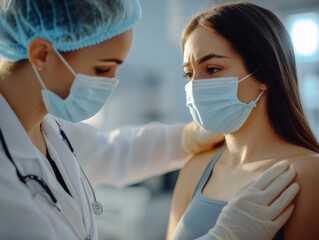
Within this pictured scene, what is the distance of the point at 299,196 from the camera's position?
1185 millimetres

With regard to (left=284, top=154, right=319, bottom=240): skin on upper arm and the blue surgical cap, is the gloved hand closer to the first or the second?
(left=284, top=154, right=319, bottom=240): skin on upper arm

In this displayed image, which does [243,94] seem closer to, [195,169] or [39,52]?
[195,169]

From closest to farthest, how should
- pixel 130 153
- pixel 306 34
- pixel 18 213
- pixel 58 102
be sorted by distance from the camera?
pixel 18 213 → pixel 58 102 → pixel 130 153 → pixel 306 34

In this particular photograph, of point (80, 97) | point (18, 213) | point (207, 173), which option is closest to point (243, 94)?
point (207, 173)

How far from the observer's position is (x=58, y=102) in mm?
1204

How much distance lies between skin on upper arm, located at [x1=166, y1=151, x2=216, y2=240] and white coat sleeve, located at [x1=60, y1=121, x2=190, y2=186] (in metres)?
0.18

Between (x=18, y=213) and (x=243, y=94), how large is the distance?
771 millimetres

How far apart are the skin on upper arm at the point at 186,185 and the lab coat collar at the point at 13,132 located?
0.59 metres

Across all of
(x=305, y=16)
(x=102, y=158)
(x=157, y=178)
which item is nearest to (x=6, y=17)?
(x=102, y=158)

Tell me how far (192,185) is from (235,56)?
515 mm

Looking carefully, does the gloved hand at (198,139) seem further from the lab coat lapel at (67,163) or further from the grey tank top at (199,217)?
the lab coat lapel at (67,163)

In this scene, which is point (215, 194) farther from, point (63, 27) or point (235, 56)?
point (63, 27)

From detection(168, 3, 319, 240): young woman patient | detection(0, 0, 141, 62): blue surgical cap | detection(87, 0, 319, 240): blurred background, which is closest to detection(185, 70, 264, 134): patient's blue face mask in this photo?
detection(168, 3, 319, 240): young woman patient

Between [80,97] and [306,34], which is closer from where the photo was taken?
[80,97]
